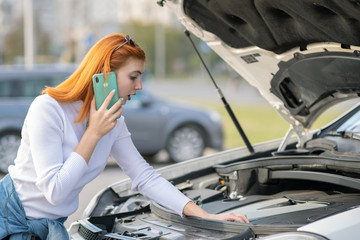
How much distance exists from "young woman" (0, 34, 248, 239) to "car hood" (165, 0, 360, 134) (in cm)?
76

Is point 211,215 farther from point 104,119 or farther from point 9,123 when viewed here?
point 9,123

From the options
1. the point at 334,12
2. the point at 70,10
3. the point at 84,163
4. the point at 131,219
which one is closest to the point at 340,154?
the point at 334,12

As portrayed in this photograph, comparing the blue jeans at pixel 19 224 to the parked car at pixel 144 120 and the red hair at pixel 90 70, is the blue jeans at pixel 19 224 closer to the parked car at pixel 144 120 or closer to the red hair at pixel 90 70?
the red hair at pixel 90 70

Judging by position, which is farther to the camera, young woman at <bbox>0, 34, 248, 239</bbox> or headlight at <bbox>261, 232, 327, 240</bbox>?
young woman at <bbox>0, 34, 248, 239</bbox>

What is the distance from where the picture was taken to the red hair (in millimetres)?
2479

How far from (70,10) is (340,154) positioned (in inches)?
2111

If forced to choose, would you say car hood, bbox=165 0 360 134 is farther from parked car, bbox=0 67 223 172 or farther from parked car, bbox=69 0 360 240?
parked car, bbox=0 67 223 172

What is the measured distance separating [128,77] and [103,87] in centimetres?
15

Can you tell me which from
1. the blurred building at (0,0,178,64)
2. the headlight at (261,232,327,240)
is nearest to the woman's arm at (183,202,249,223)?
the headlight at (261,232,327,240)

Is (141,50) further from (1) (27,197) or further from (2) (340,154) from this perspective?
(2) (340,154)

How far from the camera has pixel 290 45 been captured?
10.8ft

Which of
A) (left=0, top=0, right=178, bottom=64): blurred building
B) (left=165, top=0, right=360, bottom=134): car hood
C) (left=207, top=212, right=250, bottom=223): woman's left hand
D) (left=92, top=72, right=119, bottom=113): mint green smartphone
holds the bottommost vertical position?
(left=207, top=212, right=250, bottom=223): woman's left hand

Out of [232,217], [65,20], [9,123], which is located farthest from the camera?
[65,20]

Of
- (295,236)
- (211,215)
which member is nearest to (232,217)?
(211,215)
